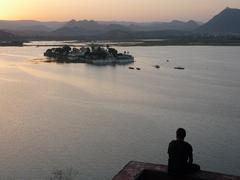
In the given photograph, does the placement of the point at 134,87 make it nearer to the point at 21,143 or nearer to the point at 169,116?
the point at 169,116

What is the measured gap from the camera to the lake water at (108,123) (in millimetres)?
10695

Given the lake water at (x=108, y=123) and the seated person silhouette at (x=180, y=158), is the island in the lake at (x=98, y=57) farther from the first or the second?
the seated person silhouette at (x=180, y=158)

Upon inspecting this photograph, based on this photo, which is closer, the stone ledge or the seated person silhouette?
the stone ledge

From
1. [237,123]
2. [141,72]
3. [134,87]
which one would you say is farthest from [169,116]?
[141,72]

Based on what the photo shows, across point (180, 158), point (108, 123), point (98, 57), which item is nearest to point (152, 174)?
point (180, 158)

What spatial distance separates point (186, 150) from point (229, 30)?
203m

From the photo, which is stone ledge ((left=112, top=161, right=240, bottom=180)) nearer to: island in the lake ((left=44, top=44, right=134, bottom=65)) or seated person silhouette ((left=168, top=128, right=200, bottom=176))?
seated person silhouette ((left=168, top=128, right=200, bottom=176))

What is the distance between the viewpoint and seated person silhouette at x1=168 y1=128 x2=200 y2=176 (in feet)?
13.0

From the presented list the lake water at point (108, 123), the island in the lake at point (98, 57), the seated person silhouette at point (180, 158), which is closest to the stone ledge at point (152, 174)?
the seated person silhouette at point (180, 158)

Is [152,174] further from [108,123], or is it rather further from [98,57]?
[98,57]

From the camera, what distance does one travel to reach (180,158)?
404 centimetres

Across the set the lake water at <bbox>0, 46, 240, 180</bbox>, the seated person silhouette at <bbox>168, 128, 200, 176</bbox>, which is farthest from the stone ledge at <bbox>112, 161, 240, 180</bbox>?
the lake water at <bbox>0, 46, 240, 180</bbox>

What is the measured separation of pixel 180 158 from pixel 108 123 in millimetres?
11703

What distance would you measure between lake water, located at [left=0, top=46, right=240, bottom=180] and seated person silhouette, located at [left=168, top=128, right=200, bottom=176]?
5676 mm
